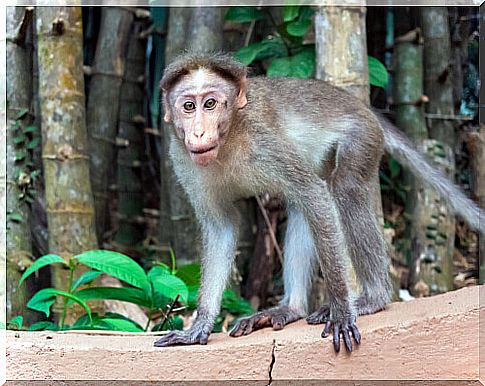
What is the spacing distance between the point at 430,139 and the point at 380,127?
2092mm

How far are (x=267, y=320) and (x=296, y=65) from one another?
199 cm

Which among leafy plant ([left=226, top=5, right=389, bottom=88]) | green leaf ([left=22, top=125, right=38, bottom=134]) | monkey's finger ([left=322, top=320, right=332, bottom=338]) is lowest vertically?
monkey's finger ([left=322, top=320, right=332, bottom=338])

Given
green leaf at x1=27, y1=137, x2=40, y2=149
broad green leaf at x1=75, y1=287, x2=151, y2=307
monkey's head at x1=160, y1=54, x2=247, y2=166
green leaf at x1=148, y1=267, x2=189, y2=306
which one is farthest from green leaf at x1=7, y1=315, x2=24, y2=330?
monkey's head at x1=160, y1=54, x2=247, y2=166

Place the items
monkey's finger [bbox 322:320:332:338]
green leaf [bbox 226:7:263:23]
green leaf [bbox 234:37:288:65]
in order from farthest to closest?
green leaf [bbox 226:7:263:23] → green leaf [bbox 234:37:288:65] → monkey's finger [bbox 322:320:332:338]

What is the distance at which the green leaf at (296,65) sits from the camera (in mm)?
5549

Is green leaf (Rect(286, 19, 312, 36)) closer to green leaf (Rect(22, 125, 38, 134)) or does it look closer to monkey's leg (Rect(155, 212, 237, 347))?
monkey's leg (Rect(155, 212, 237, 347))

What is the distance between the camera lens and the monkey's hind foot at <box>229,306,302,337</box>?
4223 mm

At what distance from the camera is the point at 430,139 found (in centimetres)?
665

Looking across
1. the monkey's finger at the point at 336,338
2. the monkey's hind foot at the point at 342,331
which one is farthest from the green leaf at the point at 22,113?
the monkey's finger at the point at 336,338

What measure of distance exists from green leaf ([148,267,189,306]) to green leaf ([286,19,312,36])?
1.91 metres

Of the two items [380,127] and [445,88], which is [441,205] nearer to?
[445,88]

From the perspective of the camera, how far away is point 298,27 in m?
5.66

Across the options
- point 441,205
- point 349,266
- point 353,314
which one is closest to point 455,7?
point 441,205

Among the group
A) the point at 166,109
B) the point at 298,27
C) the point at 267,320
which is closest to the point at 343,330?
the point at 267,320
